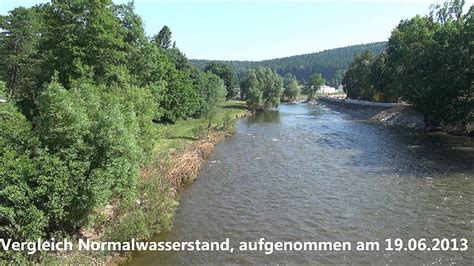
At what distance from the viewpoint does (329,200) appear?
27.9 meters

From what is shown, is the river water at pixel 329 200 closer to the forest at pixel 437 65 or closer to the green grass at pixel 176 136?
the green grass at pixel 176 136

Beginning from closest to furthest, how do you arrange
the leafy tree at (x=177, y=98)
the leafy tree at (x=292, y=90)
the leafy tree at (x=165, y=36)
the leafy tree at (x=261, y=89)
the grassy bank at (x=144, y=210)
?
1. the grassy bank at (x=144, y=210)
2. the leafy tree at (x=177, y=98)
3. the leafy tree at (x=165, y=36)
4. the leafy tree at (x=261, y=89)
5. the leafy tree at (x=292, y=90)

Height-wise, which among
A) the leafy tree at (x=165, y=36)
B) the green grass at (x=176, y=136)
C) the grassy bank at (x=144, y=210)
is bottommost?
the grassy bank at (x=144, y=210)

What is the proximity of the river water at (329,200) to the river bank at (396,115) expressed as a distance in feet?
35.4

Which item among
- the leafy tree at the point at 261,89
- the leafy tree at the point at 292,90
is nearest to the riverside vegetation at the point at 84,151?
the leafy tree at the point at 261,89

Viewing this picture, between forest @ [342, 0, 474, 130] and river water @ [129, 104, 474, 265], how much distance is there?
9.97m

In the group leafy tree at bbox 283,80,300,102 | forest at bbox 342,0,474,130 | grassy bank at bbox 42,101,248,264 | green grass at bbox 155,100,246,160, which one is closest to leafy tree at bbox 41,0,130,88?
green grass at bbox 155,100,246,160

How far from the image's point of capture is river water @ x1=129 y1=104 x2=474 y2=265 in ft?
64.6

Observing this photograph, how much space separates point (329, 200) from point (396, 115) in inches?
2221

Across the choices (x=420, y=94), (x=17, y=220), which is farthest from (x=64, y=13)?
(x=420, y=94)

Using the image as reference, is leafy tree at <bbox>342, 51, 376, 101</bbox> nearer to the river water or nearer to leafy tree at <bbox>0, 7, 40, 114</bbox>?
the river water

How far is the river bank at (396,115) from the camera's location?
196ft

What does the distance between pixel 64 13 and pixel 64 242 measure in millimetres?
21212

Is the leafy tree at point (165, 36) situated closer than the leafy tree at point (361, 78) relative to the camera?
Yes
